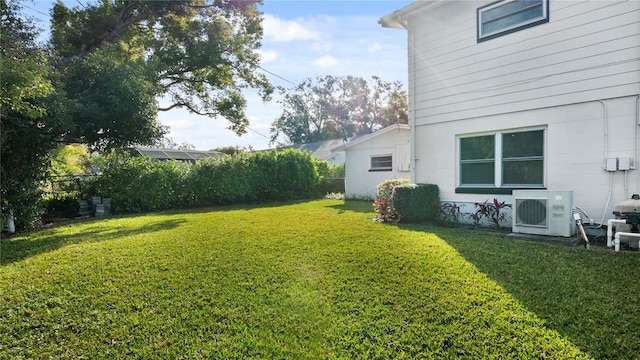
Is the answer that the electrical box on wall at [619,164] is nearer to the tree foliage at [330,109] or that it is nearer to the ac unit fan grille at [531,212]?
the ac unit fan grille at [531,212]

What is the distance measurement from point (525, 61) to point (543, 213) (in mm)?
2913

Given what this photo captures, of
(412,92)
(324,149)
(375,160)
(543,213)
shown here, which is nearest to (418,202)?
(543,213)

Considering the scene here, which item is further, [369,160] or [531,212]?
[369,160]

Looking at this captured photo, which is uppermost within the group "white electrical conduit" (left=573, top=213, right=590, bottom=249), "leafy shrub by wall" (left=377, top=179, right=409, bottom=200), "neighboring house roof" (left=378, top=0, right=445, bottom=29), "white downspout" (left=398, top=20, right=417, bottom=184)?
"neighboring house roof" (left=378, top=0, right=445, bottom=29)

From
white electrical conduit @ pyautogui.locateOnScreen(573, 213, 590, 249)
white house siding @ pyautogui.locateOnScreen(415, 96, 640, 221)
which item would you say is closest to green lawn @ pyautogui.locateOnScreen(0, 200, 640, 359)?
white electrical conduit @ pyautogui.locateOnScreen(573, 213, 590, 249)

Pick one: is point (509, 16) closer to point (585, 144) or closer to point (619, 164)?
point (585, 144)

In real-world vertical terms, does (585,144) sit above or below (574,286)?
above

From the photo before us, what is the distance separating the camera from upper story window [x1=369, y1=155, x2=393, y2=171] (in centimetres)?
→ 1365

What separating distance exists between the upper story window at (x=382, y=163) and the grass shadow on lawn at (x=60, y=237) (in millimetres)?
8594

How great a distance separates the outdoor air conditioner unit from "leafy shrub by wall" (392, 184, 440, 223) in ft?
5.92

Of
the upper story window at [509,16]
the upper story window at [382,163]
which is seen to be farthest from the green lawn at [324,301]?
the upper story window at [382,163]

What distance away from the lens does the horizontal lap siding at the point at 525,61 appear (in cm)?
504

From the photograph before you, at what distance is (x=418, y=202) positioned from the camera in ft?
23.7

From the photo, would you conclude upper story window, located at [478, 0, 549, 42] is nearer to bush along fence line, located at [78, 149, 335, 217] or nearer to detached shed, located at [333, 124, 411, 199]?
detached shed, located at [333, 124, 411, 199]
